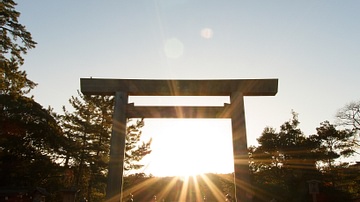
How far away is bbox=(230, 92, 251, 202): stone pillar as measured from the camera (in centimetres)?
590

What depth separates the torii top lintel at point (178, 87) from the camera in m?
6.59

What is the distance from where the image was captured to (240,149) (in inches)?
242

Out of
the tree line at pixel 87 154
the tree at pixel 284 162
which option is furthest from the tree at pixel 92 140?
the tree at pixel 284 162

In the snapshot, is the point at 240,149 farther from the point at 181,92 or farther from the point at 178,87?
the point at 178,87

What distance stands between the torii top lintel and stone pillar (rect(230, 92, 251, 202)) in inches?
11.1

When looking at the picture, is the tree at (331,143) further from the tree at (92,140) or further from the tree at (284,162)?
the tree at (92,140)

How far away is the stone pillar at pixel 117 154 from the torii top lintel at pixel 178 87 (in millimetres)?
362

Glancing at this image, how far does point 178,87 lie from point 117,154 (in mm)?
2153

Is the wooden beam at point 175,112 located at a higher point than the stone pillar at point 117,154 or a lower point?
higher

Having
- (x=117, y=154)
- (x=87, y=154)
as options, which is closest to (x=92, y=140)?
(x=87, y=154)

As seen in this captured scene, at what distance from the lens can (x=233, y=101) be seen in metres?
6.68

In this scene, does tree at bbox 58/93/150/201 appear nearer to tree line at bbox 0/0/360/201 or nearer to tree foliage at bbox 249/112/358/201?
tree line at bbox 0/0/360/201

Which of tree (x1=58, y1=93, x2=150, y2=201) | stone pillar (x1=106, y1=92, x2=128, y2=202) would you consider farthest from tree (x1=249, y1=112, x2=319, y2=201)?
stone pillar (x1=106, y1=92, x2=128, y2=202)

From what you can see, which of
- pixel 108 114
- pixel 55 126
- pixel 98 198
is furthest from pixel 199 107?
pixel 98 198
